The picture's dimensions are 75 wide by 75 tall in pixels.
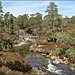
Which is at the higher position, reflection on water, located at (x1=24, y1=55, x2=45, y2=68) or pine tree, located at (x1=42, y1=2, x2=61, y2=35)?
pine tree, located at (x1=42, y1=2, x2=61, y2=35)

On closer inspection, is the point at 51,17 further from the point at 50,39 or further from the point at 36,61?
the point at 36,61

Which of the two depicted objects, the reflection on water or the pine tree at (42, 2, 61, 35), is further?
the pine tree at (42, 2, 61, 35)

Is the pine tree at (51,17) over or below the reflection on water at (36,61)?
over

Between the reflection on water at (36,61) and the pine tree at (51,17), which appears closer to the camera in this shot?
the reflection on water at (36,61)

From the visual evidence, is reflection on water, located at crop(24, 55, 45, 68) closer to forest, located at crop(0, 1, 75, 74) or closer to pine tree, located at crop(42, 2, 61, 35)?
forest, located at crop(0, 1, 75, 74)

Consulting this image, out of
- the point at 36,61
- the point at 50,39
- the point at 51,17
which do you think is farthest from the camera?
the point at 50,39

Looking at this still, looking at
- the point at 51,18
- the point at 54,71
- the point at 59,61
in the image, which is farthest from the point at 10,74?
the point at 51,18

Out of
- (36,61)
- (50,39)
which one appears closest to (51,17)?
(50,39)

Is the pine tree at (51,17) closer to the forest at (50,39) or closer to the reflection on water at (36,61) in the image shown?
the forest at (50,39)

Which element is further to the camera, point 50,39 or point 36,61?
point 50,39

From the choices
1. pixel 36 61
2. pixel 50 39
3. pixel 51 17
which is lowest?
pixel 36 61

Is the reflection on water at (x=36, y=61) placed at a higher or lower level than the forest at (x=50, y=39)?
lower

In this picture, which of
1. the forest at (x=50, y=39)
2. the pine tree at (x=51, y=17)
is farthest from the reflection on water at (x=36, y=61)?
the pine tree at (x=51, y=17)

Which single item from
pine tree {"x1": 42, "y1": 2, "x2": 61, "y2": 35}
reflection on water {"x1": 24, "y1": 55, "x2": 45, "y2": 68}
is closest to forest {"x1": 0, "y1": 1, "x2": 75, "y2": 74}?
pine tree {"x1": 42, "y1": 2, "x2": 61, "y2": 35}
